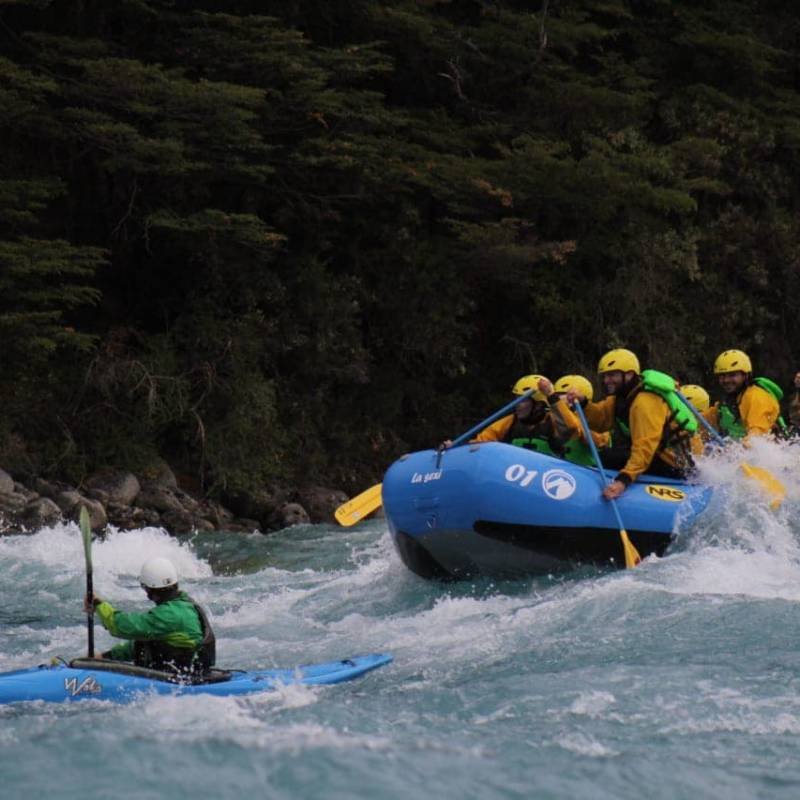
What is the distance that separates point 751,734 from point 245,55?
1188 centimetres

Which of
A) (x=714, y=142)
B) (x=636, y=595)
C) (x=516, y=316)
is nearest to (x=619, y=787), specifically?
(x=636, y=595)

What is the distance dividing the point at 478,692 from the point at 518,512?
7.69ft

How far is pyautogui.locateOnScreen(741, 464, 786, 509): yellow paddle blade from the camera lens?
956 cm

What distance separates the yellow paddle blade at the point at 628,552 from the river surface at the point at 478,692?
0.09m

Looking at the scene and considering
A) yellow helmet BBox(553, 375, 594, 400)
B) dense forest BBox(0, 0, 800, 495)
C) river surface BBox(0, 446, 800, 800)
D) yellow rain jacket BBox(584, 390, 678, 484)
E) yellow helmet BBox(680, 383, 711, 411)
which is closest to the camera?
river surface BBox(0, 446, 800, 800)

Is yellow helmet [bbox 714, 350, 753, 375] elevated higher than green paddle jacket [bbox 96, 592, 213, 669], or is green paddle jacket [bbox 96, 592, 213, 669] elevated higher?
yellow helmet [bbox 714, 350, 753, 375]

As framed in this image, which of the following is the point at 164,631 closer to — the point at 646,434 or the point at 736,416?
the point at 646,434

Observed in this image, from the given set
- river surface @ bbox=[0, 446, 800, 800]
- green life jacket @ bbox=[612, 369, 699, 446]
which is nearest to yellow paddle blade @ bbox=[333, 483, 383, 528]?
river surface @ bbox=[0, 446, 800, 800]

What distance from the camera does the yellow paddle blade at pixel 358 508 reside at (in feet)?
32.7

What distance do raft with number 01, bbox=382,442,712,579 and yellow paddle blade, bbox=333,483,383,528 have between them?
0.59m

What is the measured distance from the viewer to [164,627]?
660cm

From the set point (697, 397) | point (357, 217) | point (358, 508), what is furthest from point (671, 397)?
point (357, 217)

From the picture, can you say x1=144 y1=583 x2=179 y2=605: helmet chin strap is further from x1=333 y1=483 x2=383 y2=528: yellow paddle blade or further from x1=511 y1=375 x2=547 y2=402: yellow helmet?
x1=511 y1=375 x2=547 y2=402: yellow helmet

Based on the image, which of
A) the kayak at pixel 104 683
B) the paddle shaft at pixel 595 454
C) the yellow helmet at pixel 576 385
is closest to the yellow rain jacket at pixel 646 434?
the paddle shaft at pixel 595 454
